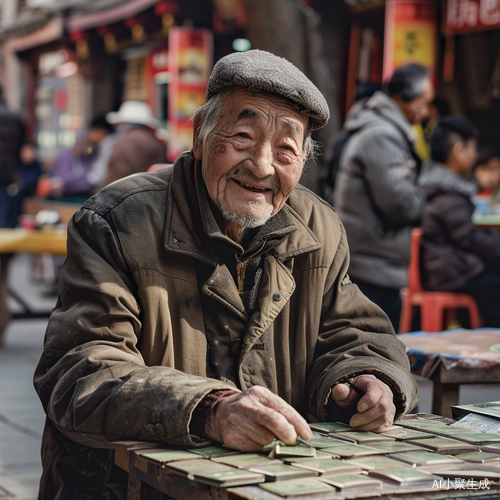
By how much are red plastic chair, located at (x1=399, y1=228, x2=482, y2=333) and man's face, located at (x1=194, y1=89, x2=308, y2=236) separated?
3803mm

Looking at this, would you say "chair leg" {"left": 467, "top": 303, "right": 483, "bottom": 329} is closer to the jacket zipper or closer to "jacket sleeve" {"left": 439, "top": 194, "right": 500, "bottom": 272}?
"jacket sleeve" {"left": 439, "top": 194, "right": 500, "bottom": 272}

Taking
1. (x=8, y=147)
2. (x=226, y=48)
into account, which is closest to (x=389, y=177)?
(x=8, y=147)

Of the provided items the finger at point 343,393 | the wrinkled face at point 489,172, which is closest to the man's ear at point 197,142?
the finger at point 343,393

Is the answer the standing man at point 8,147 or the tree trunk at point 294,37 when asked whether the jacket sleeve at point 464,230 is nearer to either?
the tree trunk at point 294,37

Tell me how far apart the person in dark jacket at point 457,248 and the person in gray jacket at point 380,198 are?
1.06m

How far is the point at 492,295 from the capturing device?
229 inches

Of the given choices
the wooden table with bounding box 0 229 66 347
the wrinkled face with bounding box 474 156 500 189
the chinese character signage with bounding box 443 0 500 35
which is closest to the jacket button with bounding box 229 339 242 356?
the wooden table with bounding box 0 229 66 347

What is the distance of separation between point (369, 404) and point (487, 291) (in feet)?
13.5

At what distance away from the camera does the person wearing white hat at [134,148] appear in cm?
730

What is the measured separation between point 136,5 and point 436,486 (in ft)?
45.6

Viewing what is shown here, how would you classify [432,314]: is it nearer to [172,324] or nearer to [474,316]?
[474,316]

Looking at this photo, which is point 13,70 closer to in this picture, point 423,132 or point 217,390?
point 423,132

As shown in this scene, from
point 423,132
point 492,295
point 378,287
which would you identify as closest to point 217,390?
point 378,287

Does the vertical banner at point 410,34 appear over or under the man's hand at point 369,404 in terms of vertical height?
over
